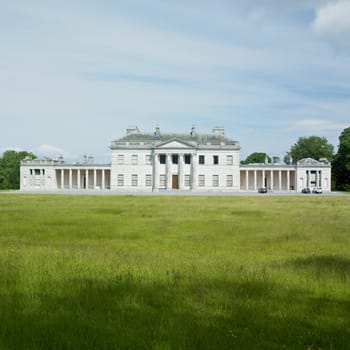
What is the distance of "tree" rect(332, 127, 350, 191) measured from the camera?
87.0 meters

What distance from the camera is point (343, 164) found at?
89.2 meters

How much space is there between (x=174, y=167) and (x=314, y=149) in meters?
47.4

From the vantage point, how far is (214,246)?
12.8 metres

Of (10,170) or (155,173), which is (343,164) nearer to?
(155,173)

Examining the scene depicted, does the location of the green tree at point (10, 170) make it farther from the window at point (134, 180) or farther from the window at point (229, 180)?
the window at point (229, 180)

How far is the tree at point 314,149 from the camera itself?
367 feet

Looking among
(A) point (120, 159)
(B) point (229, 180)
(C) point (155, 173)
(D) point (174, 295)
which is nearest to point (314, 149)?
(B) point (229, 180)

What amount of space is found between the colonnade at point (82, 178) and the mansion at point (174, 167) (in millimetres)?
739

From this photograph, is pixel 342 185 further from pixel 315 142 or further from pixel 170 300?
pixel 170 300

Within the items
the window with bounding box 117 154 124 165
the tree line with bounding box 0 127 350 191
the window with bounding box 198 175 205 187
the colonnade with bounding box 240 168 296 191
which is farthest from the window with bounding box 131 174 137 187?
the tree line with bounding box 0 127 350 191

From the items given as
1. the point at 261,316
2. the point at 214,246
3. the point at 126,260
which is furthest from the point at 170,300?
the point at 214,246

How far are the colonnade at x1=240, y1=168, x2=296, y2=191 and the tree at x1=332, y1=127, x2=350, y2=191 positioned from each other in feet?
36.0

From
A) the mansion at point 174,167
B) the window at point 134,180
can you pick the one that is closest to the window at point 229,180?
the mansion at point 174,167

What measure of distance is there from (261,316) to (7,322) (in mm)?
3446
